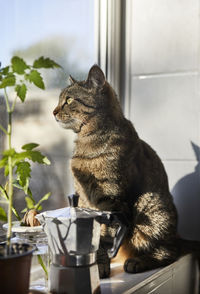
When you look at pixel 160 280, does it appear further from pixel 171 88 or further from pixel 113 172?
pixel 171 88

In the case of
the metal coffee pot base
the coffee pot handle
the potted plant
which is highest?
the potted plant

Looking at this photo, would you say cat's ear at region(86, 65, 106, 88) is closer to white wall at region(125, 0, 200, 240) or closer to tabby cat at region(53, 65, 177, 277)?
tabby cat at region(53, 65, 177, 277)

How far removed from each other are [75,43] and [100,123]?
441mm

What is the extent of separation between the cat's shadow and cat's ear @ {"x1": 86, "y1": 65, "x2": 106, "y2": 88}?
1.91 ft

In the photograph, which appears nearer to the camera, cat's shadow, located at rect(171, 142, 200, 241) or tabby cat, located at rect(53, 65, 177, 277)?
tabby cat, located at rect(53, 65, 177, 277)

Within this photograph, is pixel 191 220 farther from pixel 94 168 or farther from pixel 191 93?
pixel 94 168

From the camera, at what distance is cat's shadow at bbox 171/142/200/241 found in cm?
168

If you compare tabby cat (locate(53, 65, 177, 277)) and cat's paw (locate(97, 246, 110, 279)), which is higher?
tabby cat (locate(53, 65, 177, 277))

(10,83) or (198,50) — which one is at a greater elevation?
(198,50)

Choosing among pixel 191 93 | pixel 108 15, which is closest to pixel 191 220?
pixel 191 93

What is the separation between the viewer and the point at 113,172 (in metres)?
1.26

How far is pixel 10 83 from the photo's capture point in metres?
0.87

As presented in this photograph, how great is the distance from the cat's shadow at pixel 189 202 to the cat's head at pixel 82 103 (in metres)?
0.57

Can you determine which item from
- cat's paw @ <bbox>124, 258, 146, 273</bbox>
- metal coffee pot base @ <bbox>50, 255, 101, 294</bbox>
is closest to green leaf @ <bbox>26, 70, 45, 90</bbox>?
metal coffee pot base @ <bbox>50, 255, 101, 294</bbox>
